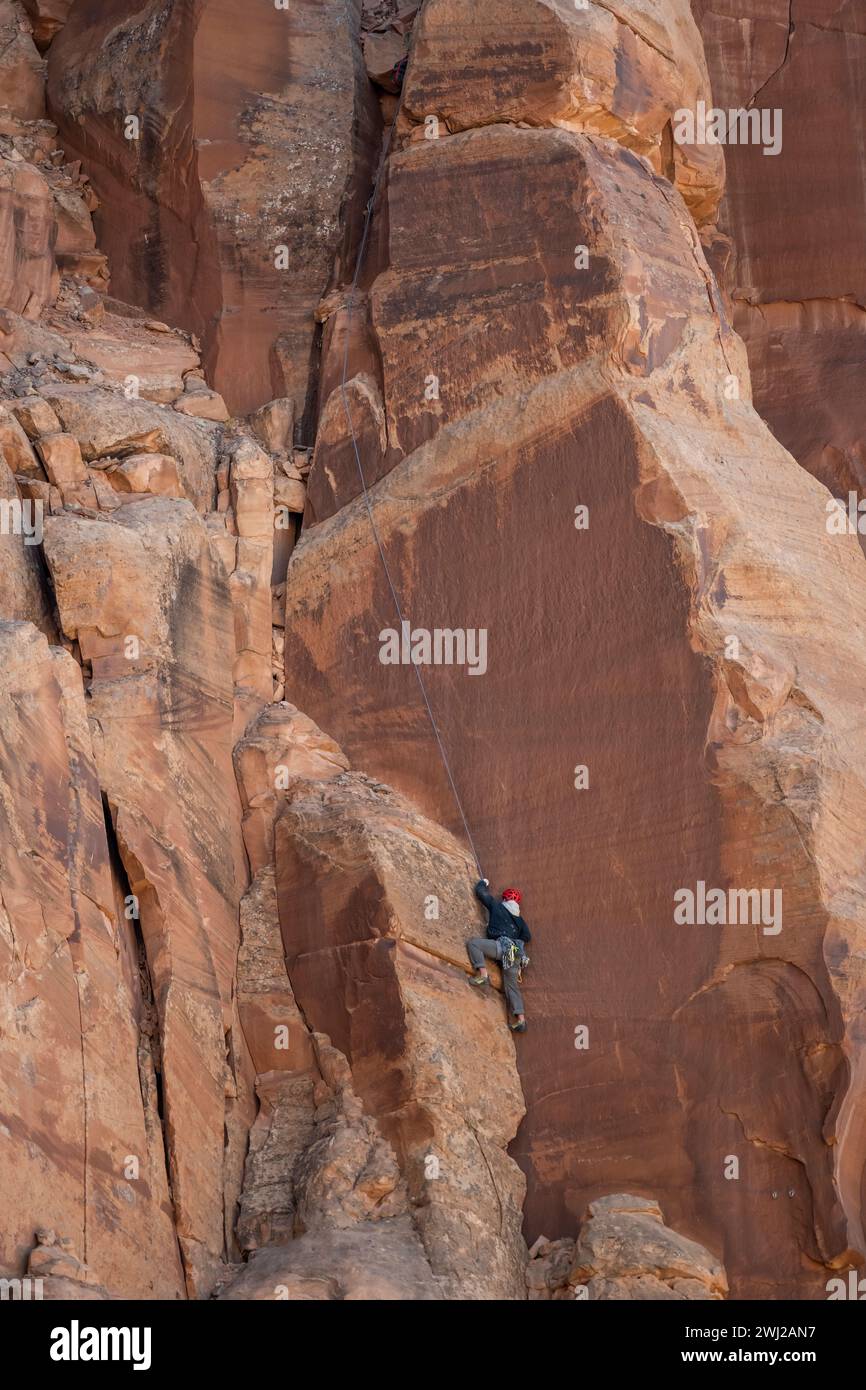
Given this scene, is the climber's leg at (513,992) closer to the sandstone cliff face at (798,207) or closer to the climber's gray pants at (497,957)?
the climber's gray pants at (497,957)

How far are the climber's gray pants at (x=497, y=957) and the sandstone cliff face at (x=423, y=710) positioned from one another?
0.24 meters

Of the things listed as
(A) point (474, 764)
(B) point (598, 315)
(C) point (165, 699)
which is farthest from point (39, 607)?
(B) point (598, 315)

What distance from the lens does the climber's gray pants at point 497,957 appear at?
23.1 metres

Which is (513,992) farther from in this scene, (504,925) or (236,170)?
(236,170)

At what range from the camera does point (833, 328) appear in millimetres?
29469

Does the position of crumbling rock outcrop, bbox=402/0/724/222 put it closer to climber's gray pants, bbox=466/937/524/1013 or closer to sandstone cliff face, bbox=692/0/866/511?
sandstone cliff face, bbox=692/0/866/511

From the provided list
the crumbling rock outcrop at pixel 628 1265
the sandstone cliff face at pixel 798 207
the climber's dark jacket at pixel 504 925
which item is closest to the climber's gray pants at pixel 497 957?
the climber's dark jacket at pixel 504 925

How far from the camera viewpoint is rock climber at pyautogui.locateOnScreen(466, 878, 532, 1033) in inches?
909

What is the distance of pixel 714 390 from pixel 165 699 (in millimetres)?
7495

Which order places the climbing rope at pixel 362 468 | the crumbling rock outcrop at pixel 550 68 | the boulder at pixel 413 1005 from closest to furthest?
the boulder at pixel 413 1005, the climbing rope at pixel 362 468, the crumbling rock outcrop at pixel 550 68

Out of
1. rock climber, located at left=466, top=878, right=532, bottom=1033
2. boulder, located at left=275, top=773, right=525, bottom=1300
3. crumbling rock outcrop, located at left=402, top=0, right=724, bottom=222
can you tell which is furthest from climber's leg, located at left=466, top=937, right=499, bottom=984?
crumbling rock outcrop, located at left=402, top=0, right=724, bottom=222

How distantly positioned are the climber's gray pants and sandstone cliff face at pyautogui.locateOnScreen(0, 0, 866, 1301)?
24cm

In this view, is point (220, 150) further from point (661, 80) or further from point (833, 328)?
point (833, 328)

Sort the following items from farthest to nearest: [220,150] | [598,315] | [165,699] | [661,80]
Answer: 1. [220,150]
2. [661,80]
3. [598,315]
4. [165,699]
